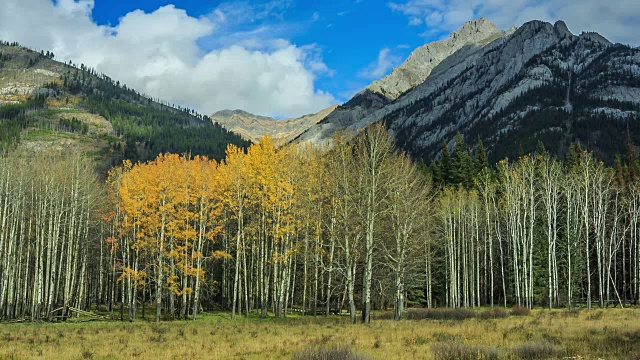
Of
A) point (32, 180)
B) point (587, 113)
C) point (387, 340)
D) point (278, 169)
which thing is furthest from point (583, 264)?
point (587, 113)

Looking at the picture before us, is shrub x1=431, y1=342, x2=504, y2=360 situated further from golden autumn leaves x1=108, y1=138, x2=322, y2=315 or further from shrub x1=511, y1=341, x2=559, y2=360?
golden autumn leaves x1=108, y1=138, x2=322, y2=315

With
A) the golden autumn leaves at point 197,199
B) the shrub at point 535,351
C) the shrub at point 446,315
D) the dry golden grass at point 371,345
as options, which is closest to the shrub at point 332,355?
the dry golden grass at point 371,345

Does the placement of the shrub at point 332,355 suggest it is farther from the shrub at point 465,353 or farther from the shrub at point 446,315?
the shrub at point 446,315

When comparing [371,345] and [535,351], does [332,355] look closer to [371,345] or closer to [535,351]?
[371,345]

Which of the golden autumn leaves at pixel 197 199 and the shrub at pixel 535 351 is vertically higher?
the golden autumn leaves at pixel 197 199

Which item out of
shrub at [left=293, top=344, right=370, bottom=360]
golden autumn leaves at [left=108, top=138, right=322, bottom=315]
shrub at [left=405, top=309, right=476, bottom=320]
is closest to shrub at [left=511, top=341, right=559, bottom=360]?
shrub at [left=293, top=344, right=370, bottom=360]

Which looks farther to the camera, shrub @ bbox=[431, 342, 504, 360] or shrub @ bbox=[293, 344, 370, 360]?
shrub @ bbox=[431, 342, 504, 360]

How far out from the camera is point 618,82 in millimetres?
187250

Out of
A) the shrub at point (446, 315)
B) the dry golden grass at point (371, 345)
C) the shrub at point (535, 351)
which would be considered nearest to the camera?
the shrub at point (535, 351)

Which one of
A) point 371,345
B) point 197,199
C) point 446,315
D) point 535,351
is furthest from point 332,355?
point 197,199

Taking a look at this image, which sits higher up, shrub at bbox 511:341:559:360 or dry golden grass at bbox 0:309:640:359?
shrub at bbox 511:341:559:360

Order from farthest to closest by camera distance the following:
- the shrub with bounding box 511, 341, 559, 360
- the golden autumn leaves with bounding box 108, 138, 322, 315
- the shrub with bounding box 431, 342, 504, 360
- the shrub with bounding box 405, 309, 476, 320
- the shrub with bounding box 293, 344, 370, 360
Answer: the golden autumn leaves with bounding box 108, 138, 322, 315, the shrub with bounding box 405, 309, 476, 320, the shrub with bounding box 511, 341, 559, 360, the shrub with bounding box 431, 342, 504, 360, the shrub with bounding box 293, 344, 370, 360

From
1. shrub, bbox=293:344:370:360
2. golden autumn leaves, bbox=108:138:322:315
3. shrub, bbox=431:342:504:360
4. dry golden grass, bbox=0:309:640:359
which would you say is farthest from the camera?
golden autumn leaves, bbox=108:138:322:315

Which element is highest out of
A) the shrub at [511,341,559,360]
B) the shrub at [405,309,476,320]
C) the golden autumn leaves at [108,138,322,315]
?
the golden autumn leaves at [108,138,322,315]
